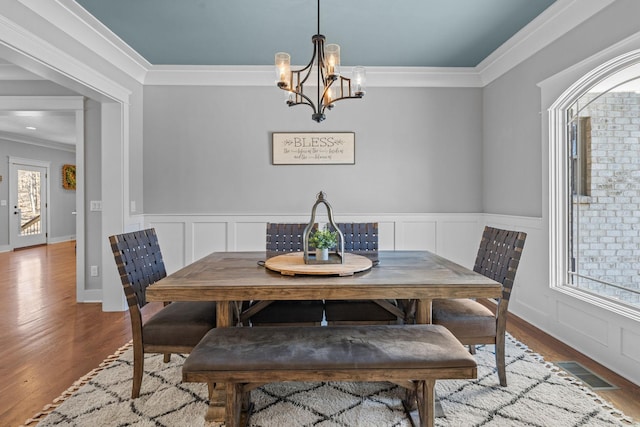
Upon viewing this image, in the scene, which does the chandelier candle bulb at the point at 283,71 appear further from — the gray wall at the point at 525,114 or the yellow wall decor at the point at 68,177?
the yellow wall decor at the point at 68,177

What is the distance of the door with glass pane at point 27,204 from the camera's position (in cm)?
795

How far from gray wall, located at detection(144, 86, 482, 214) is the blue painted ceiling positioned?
1.49 ft

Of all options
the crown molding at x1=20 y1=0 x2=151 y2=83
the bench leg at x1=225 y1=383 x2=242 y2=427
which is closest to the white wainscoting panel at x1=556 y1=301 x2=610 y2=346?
the bench leg at x1=225 y1=383 x2=242 y2=427

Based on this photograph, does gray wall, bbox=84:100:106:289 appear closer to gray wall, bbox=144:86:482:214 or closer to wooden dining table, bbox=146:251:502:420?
gray wall, bbox=144:86:482:214

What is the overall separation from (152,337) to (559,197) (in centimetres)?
314

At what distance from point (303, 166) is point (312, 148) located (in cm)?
23

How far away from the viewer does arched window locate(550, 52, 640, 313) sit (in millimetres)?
2381

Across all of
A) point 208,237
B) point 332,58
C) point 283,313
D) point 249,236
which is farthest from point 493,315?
point 208,237

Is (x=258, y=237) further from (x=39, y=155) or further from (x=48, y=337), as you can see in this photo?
(x=39, y=155)

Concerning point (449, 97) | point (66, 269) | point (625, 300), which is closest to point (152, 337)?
point (625, 300)

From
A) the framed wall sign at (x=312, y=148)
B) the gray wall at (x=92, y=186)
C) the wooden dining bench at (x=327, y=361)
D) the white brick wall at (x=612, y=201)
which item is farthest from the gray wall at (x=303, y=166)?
the wooden dining bench at (x=327, y=361)

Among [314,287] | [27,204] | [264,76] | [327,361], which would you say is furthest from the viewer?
[27,204]

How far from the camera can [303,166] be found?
13.3 feet

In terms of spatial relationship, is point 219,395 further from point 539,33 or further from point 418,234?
point 539,33
